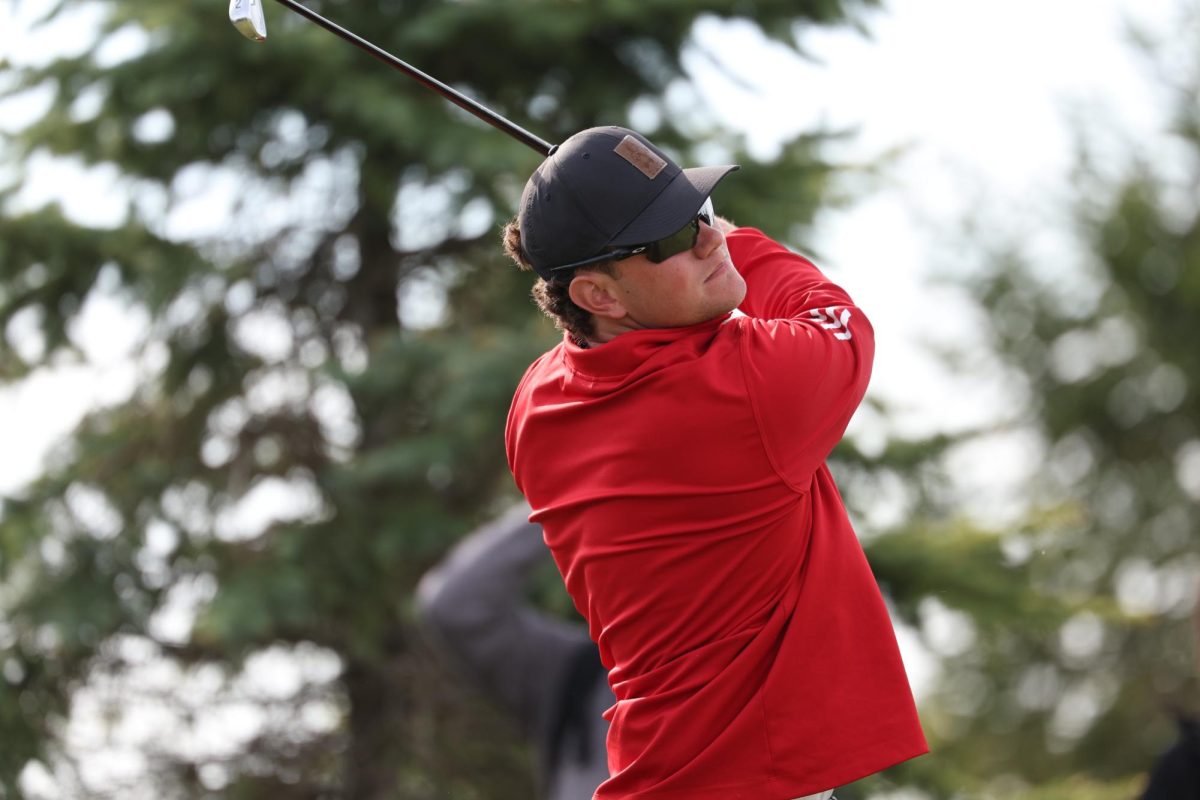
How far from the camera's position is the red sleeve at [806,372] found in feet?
6.89

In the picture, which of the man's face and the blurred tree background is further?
the blurred tree background

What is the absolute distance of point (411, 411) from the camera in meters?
6.70

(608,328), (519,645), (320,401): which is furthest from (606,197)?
(320,401)

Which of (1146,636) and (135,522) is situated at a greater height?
(135,522)

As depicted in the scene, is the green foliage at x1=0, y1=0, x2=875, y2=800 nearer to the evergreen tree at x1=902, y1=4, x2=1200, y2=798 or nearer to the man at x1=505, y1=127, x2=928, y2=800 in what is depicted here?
the man at x1=505, y1=127, x2=928, y2=800

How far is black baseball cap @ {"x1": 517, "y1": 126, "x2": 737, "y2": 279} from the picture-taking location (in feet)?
7.06

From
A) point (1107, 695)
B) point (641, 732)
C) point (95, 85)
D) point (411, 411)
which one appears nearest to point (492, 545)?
point (411, 411)

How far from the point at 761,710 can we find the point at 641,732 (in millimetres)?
195

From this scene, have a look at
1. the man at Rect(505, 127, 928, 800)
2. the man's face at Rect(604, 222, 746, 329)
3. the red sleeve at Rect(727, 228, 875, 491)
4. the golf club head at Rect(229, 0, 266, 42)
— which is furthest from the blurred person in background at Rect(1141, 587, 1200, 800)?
the golf club head at Rect(229, 0, 266, 42)

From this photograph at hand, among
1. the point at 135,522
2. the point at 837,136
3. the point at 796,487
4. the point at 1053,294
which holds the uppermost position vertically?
the point at 796,487

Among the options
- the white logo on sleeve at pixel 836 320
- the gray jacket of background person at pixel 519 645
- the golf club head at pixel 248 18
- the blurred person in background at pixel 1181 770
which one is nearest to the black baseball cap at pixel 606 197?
the white logo on sleeve at pixel 836 320

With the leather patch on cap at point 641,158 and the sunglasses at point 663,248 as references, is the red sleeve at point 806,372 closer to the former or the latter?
the sunglasses at point 663,248

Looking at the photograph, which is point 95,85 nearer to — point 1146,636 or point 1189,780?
point 1189,780

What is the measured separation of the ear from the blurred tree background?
366 cm
